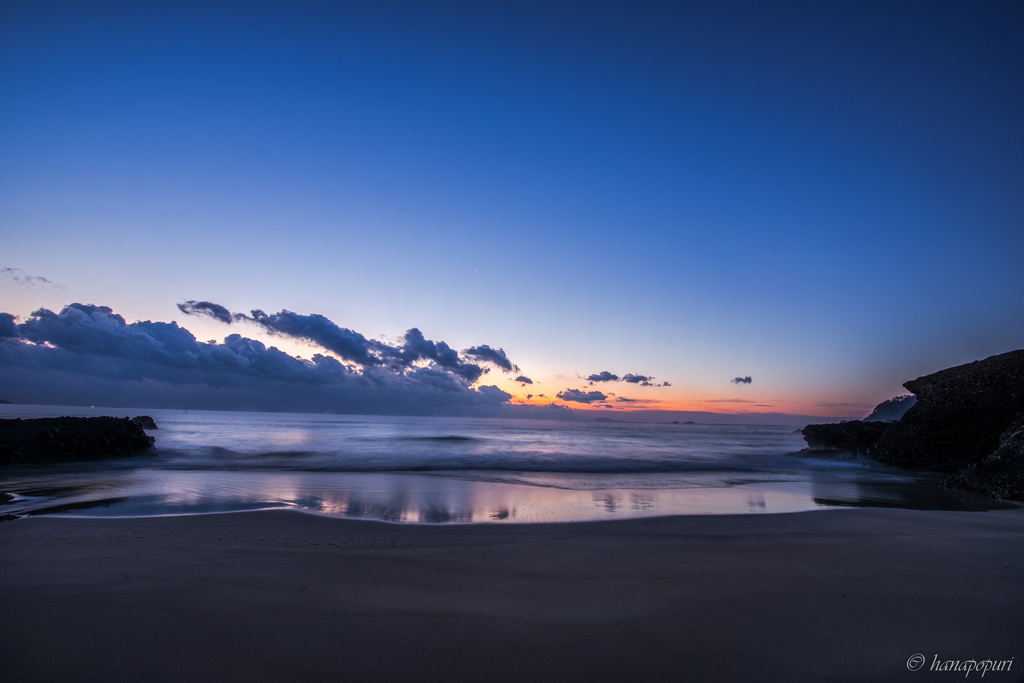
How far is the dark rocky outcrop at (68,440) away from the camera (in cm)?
1444

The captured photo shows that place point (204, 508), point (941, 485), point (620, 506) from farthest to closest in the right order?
point (941, 485) → point (620, 506) → point (204, 508)

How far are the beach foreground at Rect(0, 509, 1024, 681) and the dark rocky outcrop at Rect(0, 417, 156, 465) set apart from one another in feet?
41.5

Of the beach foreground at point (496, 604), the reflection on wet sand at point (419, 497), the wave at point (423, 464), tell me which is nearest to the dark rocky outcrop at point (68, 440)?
the wave at point (423, 464)

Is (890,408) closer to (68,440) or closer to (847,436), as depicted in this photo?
(847,436)

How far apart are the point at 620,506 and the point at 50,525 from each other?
9.81 m

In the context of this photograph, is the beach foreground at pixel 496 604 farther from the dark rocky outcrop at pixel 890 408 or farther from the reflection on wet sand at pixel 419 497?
the dark rocky outcrop at pixel 890 408

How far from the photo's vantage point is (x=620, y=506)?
348 inches

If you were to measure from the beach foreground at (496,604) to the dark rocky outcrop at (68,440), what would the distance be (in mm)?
12651

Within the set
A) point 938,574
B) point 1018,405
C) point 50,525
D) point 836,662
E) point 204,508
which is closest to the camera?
point 836,662

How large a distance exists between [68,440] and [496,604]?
2092cm

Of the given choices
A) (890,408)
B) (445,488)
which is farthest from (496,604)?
(890,408)

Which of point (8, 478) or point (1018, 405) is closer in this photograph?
point (8, 478)

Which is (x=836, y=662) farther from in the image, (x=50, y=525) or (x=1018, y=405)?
(x=1018, y=405)

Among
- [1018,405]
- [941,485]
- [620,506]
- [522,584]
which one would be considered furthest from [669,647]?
[1018,405]
